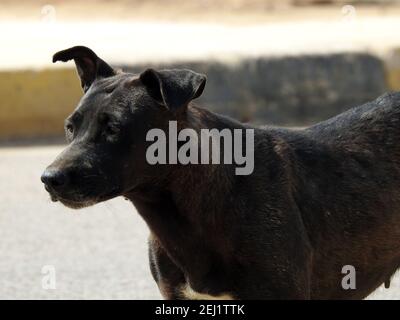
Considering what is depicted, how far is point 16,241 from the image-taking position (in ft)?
31.3

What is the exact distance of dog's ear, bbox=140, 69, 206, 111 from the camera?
16.7 feet

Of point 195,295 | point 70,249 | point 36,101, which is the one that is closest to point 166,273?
point 195,295

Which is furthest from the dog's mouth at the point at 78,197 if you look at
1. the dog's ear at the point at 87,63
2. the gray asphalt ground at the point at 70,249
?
the gray asphalt ground at the point at 70,249

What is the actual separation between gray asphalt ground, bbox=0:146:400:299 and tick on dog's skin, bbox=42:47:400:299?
1.90 meters

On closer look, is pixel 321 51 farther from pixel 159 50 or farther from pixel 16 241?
pixel 16 241

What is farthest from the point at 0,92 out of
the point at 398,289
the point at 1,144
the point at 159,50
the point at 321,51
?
the point at 398,289

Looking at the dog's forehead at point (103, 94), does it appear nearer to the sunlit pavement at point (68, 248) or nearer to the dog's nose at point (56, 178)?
the dog's nose at point (56, 178)

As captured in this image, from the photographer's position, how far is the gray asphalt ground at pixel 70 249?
7961 millimetres

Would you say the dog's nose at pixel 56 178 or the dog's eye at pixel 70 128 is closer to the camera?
the dog's nose at pixel 56 178

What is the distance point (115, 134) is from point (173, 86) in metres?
0.32

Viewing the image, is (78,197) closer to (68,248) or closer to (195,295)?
(195,295)

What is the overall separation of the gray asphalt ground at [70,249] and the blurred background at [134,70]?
1 centimetres

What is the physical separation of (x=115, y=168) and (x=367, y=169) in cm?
141

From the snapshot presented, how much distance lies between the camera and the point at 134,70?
13.8m
